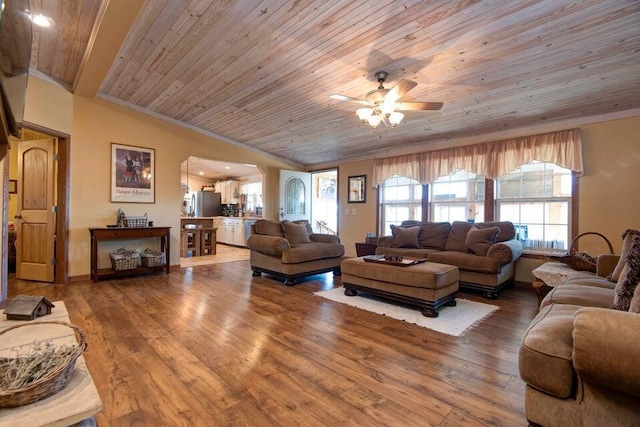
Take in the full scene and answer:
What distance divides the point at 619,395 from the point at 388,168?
506 cm

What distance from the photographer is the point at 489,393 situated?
177 centimetres

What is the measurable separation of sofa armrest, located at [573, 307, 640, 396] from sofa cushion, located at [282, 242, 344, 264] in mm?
3457

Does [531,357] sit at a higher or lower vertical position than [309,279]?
higher

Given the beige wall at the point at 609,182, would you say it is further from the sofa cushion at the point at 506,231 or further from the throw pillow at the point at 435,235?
the throw pillow at the point at 435,235

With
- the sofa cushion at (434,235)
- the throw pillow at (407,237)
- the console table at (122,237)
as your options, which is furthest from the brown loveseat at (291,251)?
the console table at (122,237)

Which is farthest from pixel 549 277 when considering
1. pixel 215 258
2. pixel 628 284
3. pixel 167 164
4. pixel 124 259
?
pixel 215 258

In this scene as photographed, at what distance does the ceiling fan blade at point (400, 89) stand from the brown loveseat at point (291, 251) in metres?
2.47

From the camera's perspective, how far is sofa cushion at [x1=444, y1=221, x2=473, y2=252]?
451 cm

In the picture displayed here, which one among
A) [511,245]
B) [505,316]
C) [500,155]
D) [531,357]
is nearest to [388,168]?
[500,155]

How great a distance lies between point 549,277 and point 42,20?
568 cm

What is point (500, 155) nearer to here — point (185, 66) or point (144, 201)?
point (185, 66)

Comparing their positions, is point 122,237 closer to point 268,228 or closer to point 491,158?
point 268,228

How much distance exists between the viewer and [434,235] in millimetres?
4852

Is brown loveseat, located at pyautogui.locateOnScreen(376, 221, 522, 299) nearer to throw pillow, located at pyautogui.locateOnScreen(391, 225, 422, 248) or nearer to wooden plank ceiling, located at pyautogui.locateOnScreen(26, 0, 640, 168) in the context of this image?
throw pillow, located at pyautogui.locateOnScreen(391, 225, 422, 248)
